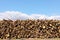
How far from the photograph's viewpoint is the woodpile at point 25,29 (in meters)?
17.5

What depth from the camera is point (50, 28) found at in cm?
1800

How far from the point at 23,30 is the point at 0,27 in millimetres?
2068

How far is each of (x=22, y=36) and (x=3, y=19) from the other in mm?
2289

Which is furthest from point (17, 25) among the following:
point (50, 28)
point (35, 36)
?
point (50, 28)

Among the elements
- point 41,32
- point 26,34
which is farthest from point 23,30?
point 41,32

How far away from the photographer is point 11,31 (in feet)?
57.3

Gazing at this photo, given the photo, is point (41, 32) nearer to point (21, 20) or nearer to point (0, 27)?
point (21, 20)

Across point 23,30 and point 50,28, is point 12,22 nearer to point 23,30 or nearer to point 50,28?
point 23,30

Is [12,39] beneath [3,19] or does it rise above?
beneath

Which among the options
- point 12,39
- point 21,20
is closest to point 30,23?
point 21,20

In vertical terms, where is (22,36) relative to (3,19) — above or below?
below

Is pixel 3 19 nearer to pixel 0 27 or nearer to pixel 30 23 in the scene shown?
pixel 0 27

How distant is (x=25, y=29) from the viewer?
17.5 metres

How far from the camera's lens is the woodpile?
17469 mm
